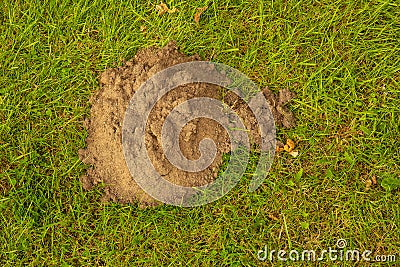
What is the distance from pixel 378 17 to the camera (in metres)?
2.97

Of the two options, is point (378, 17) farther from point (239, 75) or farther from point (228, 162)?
point (228, 162)

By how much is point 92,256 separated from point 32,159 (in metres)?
0.82

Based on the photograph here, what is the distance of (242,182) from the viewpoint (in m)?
2.95

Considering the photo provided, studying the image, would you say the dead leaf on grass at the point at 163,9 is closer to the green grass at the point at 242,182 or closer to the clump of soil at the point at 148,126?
the green grass at the point at 242,182

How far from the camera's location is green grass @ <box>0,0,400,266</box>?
2916mm

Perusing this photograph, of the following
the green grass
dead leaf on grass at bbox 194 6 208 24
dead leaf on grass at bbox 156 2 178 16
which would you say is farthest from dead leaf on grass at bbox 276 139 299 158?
dead leaf on grass at bbox 156 2 178 16

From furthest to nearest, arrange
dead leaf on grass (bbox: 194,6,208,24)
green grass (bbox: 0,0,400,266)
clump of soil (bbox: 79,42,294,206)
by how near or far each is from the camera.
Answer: dead leaf on grass (bbox: 194,6,208,24) → green grass (bbox: 0,0,400,266) → clump of soil (bbox: 79,42,294,206)

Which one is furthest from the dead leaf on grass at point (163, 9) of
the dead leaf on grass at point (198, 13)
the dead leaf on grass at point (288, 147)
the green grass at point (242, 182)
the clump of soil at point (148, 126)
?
the dead leaf on grass at point (288, 147)

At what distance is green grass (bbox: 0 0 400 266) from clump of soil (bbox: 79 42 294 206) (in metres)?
0.10

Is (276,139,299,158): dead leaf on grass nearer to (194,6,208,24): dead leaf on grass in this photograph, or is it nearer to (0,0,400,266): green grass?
(0,0,400,266): green grass

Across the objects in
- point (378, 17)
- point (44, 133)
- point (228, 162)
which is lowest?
point (44, 133)

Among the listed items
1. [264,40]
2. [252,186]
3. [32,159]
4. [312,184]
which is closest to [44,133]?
[32,159]

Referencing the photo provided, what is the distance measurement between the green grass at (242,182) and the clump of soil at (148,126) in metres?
0.10

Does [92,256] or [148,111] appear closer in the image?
[148,111]
